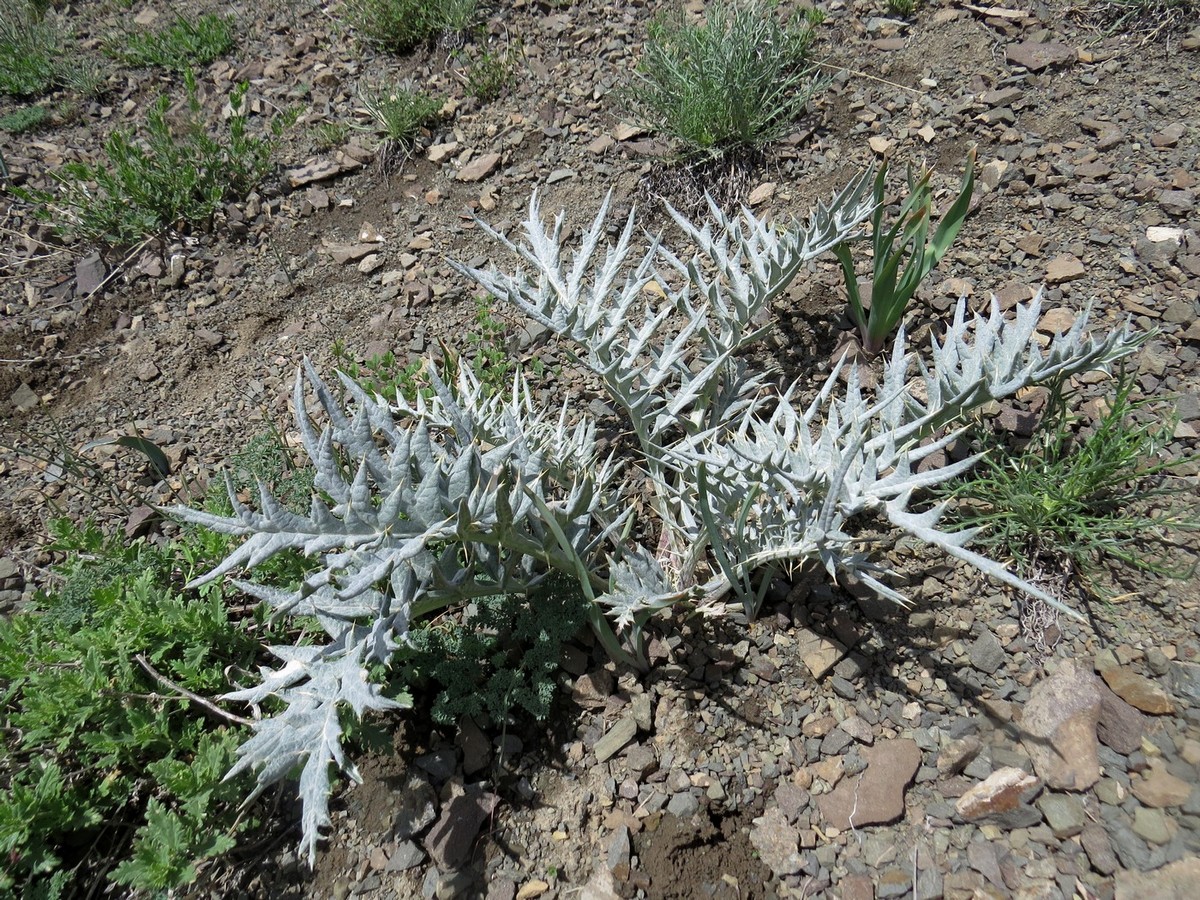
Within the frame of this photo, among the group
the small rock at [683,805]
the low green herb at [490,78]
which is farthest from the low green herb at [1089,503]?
the low green herb at [490,78]

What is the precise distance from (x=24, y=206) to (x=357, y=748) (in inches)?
134

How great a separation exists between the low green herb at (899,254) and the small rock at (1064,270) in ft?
1.34

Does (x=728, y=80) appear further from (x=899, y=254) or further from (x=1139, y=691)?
(x=1139, y=691)

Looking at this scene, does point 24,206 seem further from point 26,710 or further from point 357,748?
point 357,748

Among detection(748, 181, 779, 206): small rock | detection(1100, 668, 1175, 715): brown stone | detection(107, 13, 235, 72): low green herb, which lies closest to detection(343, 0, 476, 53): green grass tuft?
detection(107, 13, 235, 72): low green herb

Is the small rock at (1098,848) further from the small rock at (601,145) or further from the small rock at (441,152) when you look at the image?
the small rock at (441,152)

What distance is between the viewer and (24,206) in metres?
3.75

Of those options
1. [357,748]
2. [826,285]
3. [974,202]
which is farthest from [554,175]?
[357,748]

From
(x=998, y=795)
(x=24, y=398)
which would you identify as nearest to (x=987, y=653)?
(x=998, y=795)

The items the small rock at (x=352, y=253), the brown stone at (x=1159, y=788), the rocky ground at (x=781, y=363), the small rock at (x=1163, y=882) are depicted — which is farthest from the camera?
the small rock at (x=352, y=253)

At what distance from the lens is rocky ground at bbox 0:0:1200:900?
169cm

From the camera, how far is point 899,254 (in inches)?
83.7

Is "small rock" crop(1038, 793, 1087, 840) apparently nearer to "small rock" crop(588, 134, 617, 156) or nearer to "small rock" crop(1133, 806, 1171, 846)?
"small rock" crop(1133, 806, 1171, 846)

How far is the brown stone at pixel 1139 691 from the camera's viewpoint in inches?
67.1
